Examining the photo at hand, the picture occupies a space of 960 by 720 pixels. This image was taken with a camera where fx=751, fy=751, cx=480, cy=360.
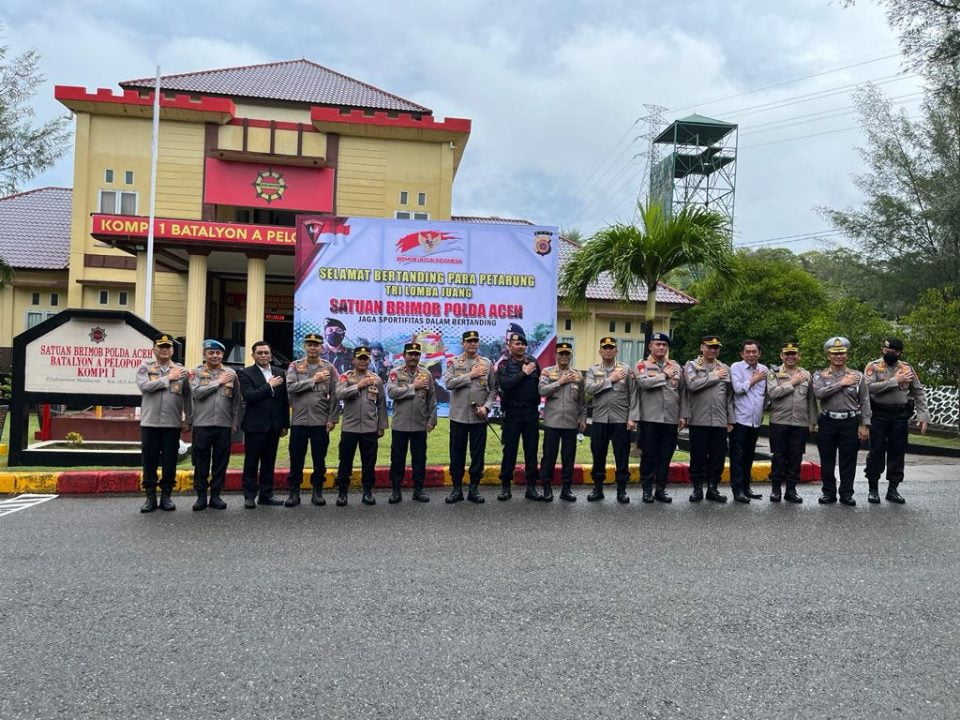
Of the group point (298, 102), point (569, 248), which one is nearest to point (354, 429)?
point (298, 102)

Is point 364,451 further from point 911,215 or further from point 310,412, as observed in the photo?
point 911,215

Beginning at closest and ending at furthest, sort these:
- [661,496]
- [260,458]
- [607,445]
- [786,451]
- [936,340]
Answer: [260,458], [661,496], [607,445], [786,451], [936,340]

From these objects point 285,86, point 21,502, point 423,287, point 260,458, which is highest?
point 285,86

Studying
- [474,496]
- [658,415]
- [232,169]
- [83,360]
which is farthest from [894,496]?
[232,169]

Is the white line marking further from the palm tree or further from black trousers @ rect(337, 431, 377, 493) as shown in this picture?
the palm tree

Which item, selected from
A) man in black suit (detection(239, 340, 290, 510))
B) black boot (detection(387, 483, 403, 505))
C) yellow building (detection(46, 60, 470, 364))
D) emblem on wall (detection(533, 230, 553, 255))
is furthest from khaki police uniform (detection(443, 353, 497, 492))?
Result: yellow building (detection(46, 60, 470, 364))

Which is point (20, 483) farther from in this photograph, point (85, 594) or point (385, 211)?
point (385, 211)

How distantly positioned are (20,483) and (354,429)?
12.3 ft

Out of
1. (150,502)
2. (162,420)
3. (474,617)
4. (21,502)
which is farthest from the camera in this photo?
(21,502)

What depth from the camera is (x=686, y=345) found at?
30047mm

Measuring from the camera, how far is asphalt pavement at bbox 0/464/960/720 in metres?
3.24

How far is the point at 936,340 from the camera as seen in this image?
54.0ft

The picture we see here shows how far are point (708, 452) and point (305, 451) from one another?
4.36m

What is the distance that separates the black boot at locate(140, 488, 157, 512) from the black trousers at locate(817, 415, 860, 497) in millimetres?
6837
